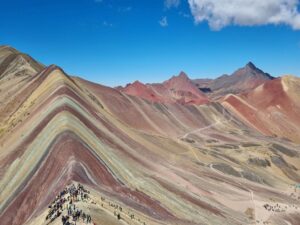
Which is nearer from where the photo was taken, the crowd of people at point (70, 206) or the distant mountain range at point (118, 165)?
the crowd of people at point (70, 206)

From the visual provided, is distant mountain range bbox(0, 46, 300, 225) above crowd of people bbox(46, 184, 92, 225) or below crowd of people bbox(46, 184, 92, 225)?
above

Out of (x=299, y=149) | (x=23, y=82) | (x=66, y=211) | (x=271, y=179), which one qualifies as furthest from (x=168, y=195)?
(x=299, y=149)

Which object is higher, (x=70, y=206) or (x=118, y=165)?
(x=118, y=165)

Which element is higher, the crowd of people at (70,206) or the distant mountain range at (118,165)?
the distant mountain range at (118,165)

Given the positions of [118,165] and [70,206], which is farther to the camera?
[118,165]

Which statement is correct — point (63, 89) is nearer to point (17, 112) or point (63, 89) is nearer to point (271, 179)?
point (17, 112)

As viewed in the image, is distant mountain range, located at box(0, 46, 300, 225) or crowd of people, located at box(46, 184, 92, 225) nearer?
crowd of people, located at box(46, 184, 92, 225)
